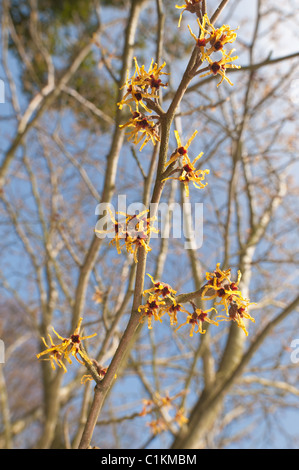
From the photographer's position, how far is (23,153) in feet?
16.9

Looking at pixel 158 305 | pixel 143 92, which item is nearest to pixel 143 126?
pixel 143 92

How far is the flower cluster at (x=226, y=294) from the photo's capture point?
1011mm

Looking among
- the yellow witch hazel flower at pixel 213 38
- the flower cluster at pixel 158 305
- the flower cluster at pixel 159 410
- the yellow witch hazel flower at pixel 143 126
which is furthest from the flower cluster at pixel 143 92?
the flower cluster at pixel 159 410

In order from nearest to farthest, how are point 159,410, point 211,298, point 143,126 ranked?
1. point 211,298
2. point 143,126
3. point 159,410

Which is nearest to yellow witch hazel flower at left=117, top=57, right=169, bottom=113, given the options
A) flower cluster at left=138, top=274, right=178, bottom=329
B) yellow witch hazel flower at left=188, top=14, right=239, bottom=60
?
yellow witch hazel flower at left=188, top=14, right=239, bottom=60

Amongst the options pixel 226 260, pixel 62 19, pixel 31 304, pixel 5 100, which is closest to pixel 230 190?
pixel 226 260

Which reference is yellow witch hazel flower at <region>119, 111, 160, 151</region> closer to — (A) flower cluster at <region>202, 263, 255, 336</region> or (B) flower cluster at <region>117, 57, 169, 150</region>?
(B) flower cluster at <region>117, 57, 169, 150</region>

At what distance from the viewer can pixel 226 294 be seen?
101cm

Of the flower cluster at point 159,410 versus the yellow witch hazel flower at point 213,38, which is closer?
the yellow witch hazel flower at point 213,38

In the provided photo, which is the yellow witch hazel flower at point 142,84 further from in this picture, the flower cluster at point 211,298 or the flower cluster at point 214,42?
the flower cluster at point 211,298

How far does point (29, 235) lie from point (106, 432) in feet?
27.2

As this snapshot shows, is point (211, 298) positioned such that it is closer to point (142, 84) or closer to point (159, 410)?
point (142, 84)

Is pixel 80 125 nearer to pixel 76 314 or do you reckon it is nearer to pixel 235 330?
pixel 235 330

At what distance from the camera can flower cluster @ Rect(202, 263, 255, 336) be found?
3.32 ft
